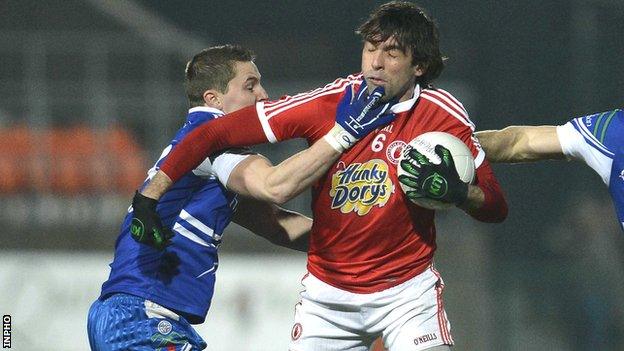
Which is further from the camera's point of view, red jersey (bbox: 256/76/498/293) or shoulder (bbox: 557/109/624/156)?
shoulder (bbox: 557/109/624/156)

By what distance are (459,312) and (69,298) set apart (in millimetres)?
2458

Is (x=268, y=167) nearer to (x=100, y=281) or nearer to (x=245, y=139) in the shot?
(x=245, y=139)

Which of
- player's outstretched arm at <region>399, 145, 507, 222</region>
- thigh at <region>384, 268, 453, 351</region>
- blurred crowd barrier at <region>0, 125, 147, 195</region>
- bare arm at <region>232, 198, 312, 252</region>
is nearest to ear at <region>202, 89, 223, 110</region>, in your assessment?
bare arm at <region>232, 198, 312, 252</region>

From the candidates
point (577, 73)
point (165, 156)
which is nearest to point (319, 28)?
point (577, 73)

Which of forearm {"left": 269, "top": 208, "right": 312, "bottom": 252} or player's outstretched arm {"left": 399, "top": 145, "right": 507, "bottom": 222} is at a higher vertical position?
player's outstretched arm {"left": 399, "top": 145, "right": 507, "bottom": 222}

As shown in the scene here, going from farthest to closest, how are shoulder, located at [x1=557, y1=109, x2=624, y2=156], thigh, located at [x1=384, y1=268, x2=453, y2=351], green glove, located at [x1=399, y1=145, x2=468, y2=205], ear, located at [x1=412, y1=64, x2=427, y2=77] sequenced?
shoulder, located at [x1=557, y1=109, x2=624, y2=156] → ear, located at [x1=412, y1=64, x2=427, y2=77] → thigh, located at [x1=384, y1=268, x2=453, y2=351] → green glove, located at [x1=399, y1=145, x2=468, y2=205]

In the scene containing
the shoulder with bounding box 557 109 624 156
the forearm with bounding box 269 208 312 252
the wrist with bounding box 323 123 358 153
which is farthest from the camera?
the forearm with bounding box 269 208 312 252

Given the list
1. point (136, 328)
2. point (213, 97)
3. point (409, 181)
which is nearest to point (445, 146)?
point (409, 181)

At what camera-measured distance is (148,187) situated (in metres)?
4.00

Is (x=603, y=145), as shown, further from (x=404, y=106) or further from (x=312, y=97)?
(x=312, y=97)

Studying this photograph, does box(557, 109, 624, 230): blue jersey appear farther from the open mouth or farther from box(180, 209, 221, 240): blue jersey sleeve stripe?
box(180, 209, 221, 240): blue jersey sleeve stripe

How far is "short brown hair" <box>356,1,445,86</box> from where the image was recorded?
3.99 m

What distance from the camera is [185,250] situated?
4145 millimetres

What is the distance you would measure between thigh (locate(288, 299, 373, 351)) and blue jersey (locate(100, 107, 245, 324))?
1.22 ft
